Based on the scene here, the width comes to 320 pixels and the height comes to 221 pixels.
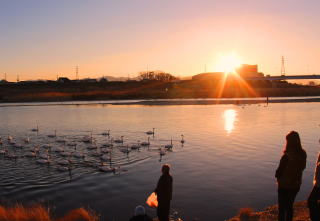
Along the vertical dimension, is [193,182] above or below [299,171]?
below

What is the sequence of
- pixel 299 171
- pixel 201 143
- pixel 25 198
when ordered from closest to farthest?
pixel 299 171 < pixel 25 198 < pixel 201 143

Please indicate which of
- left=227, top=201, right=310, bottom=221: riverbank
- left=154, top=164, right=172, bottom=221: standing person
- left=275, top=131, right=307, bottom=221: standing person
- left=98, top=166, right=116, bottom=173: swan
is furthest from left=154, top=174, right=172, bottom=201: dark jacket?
left=98, top=166, right=116, bottom=173: swan

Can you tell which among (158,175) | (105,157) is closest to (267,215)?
(158,175)

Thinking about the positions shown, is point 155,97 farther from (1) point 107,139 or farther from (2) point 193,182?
(2) point 193,182

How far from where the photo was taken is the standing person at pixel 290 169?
9234 mm

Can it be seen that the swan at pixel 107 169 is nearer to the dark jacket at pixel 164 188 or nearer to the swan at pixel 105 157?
the swan at pixel 105 157

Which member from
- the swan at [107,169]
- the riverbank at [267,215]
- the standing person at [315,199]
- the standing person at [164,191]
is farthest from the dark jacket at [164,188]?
the swan at [107,169]

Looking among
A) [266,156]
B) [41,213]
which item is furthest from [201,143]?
[41,213]

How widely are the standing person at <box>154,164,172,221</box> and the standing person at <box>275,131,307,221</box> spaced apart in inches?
122

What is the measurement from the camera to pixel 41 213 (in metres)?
12.2

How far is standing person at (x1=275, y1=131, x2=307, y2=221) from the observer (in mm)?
9234

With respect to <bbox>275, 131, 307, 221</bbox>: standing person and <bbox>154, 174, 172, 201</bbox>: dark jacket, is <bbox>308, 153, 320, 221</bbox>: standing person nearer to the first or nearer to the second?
<bbox>275, 131, 307, 221</bbox>: standing person

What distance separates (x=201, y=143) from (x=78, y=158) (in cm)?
1196

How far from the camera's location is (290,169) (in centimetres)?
937
